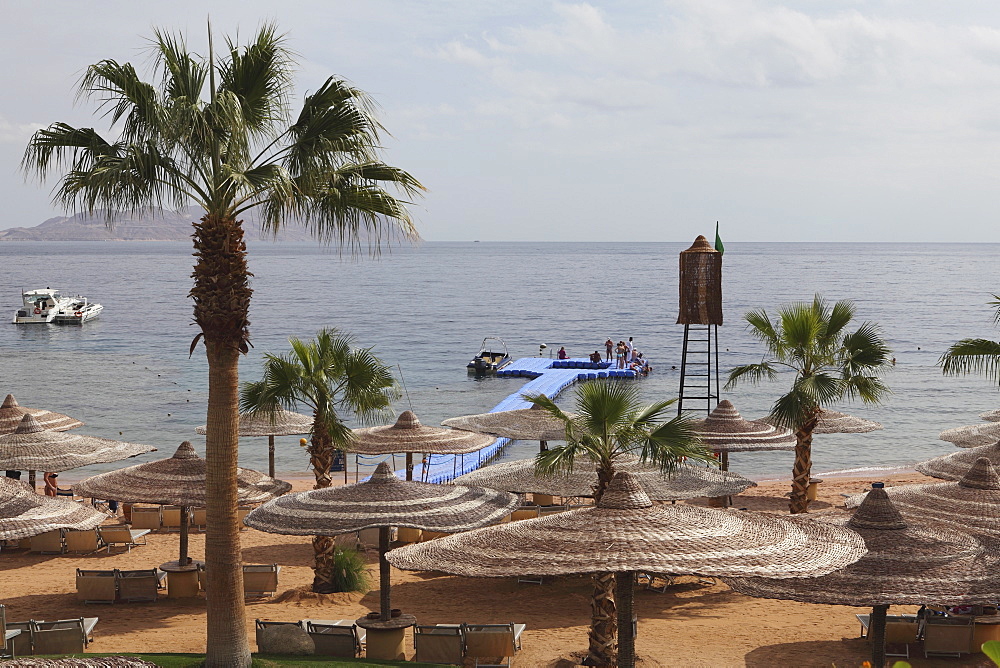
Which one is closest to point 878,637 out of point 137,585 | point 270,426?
point 137,585

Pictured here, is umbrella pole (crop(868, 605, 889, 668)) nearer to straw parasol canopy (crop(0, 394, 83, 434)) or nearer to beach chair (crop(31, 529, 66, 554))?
beach chair (crop(31, 529, 66, 554))

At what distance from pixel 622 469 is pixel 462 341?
221 ft

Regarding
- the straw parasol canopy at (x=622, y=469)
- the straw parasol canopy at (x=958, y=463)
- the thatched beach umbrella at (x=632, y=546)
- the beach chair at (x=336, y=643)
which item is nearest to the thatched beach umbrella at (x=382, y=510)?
the beach chair at (x=336, y=643)

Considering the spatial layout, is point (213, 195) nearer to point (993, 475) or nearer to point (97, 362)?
point (993, 475)

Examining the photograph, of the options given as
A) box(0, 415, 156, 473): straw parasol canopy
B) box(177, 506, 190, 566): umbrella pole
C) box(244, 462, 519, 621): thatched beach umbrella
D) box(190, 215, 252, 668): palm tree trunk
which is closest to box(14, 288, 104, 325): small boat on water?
box(0, 415, 156, 473): straw parasol canopy

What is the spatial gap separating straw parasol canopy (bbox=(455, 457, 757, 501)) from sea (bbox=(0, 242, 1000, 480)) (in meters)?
17.3

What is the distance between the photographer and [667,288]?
15438cm

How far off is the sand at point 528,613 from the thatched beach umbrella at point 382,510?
189 cm

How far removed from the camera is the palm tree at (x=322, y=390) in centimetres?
1566

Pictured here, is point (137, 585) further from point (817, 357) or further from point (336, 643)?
point (817, 357)

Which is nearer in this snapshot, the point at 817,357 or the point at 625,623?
the point at 625,623

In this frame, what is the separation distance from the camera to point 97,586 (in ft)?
49.3

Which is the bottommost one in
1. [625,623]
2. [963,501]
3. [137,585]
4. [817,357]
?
[137,585]

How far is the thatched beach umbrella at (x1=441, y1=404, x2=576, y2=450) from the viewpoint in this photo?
1967 cm
